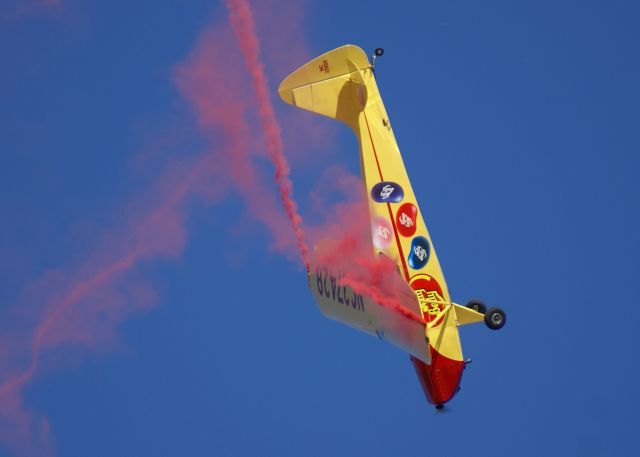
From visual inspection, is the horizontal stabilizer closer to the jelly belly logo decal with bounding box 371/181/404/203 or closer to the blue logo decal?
the blue logo decal

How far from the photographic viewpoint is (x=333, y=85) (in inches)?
1115

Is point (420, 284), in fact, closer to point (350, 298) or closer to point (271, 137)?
point (350, 298)

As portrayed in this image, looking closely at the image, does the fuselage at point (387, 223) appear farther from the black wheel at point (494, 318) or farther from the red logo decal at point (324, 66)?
the black wheel at point (494, 318)

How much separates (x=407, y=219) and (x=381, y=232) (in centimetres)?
64

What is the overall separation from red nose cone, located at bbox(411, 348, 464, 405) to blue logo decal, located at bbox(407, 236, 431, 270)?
183 cm

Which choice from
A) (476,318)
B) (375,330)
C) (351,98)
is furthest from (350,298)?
(351,98)

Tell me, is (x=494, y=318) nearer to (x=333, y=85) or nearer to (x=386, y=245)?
(x=386, y=245)

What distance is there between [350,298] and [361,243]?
1063 mm

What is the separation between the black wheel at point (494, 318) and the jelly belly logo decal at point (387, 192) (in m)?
2.79

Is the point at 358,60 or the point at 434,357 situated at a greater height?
the point at 358,60

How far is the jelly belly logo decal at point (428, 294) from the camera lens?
26.1 metres

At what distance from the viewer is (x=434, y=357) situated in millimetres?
25875

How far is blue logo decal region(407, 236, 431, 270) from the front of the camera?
26828 millimetres

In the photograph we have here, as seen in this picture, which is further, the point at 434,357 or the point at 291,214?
the point at 291,214
